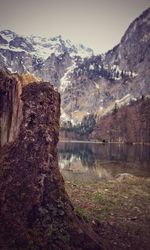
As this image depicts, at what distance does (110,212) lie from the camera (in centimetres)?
1683

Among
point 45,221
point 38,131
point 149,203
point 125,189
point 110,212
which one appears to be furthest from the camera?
point 125,189

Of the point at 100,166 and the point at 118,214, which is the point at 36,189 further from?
the point at 100,166

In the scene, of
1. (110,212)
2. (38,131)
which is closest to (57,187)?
(38,131)

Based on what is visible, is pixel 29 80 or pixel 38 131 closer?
pixel 38 131

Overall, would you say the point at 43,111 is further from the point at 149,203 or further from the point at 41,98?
the point at 149,203

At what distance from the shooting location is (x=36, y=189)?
12023mm

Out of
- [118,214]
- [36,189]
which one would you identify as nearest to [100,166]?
[118,214]

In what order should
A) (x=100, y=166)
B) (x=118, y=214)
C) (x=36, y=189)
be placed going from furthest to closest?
1. (x=100, y=166)
2. (x=118, y=214)
3. (x=36, y=189)

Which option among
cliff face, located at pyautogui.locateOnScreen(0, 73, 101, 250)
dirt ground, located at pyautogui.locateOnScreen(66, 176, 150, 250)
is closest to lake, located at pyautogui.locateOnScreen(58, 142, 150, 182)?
dirt ground, located at pyautogui.locateOnScreen(66, 176, 150, 250)

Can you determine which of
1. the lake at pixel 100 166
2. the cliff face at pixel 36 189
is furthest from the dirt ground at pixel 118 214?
the lake at pixel 100 166

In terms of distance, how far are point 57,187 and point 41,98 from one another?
3123mm

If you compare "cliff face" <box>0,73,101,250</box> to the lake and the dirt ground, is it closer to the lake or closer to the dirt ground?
the dirt ground

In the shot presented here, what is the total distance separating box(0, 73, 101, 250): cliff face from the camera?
11.2 m

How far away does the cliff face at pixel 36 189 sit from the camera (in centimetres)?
1120
